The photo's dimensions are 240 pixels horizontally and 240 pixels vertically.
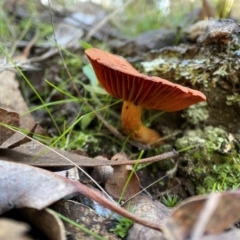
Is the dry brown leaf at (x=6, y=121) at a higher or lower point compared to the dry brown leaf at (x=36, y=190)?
higher

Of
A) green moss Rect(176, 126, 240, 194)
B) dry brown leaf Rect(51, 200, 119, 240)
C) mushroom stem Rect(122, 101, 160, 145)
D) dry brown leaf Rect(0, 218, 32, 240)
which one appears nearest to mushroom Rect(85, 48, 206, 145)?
mushroom stem Rect(122, 101, 160, 145)

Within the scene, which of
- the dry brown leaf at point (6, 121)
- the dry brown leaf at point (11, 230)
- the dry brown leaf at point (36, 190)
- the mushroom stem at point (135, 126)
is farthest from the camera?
the mushroom stem at point (135, 126)

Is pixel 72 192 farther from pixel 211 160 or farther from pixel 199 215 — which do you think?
pixel 211 160

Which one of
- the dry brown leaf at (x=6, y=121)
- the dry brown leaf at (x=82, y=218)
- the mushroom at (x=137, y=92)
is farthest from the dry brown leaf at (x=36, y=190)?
the mushroom at (x=137, y=92)

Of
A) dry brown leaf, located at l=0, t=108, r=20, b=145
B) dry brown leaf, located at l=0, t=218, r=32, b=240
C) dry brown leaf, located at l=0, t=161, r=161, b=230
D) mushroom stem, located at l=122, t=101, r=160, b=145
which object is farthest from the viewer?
mushroom stem, located at l=122, t=101, r=160, b=145

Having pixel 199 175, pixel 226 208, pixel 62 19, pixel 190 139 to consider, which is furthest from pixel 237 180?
pixel 62 19

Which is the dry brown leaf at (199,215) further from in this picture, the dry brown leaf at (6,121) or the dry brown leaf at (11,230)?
the dry brown leaf at (6,121)

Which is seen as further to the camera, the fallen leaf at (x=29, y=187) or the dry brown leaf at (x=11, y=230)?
the fallen leaf at (x=29, y=187)

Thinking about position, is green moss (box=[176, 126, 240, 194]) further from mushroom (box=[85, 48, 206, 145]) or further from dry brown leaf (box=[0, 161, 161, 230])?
dry brown leaf (box=[0, 161, 161, 230])
